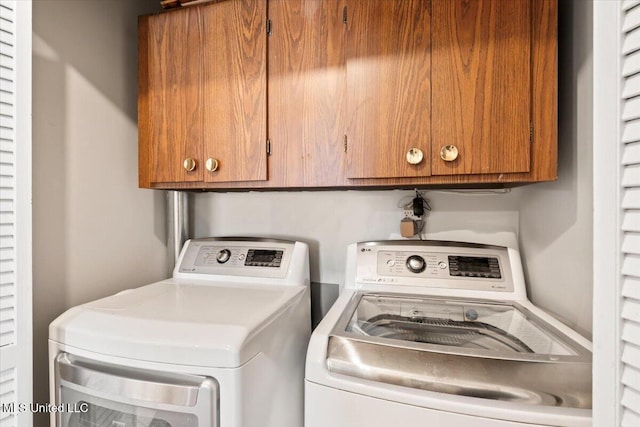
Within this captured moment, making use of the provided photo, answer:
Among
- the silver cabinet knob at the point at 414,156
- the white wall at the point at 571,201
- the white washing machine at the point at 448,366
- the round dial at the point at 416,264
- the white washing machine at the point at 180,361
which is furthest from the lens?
the round dial at the point at 416,264

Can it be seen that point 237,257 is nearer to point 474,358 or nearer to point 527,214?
point 474,358

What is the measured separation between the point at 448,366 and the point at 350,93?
2.99 feet

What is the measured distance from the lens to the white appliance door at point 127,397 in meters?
0.81

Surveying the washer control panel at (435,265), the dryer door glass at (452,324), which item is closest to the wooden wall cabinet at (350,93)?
the washer control panel at (435,265)

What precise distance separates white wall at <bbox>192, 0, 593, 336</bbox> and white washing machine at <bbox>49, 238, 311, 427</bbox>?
53 centimetres

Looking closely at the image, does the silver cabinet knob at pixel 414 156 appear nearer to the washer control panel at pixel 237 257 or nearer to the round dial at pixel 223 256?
the washer control panel at pixel 237 257

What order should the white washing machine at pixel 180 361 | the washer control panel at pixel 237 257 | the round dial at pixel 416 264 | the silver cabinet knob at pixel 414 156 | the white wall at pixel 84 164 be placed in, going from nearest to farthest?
the white washing machine at pixel 180 361 < the silver cabinet knob at pixel 414 156 < the white wall at pixel 84 164 < the round dial at pixel 416 264 < the washer control panel at pixel 237 257

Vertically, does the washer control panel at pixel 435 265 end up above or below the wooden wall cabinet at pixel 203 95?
below

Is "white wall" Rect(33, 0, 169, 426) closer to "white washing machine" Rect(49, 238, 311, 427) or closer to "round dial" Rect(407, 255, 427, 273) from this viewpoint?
"white washing machine" Rect(49, 238, 311, 427)

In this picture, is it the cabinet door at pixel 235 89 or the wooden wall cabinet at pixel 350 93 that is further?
the cabinet door at pixel 235 89

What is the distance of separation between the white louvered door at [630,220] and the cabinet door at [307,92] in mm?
762

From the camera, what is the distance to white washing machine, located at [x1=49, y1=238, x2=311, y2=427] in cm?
80

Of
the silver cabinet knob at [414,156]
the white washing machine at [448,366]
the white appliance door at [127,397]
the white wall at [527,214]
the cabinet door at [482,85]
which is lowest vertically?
the white appliance door at [127,397]

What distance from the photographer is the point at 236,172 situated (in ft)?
4.22
